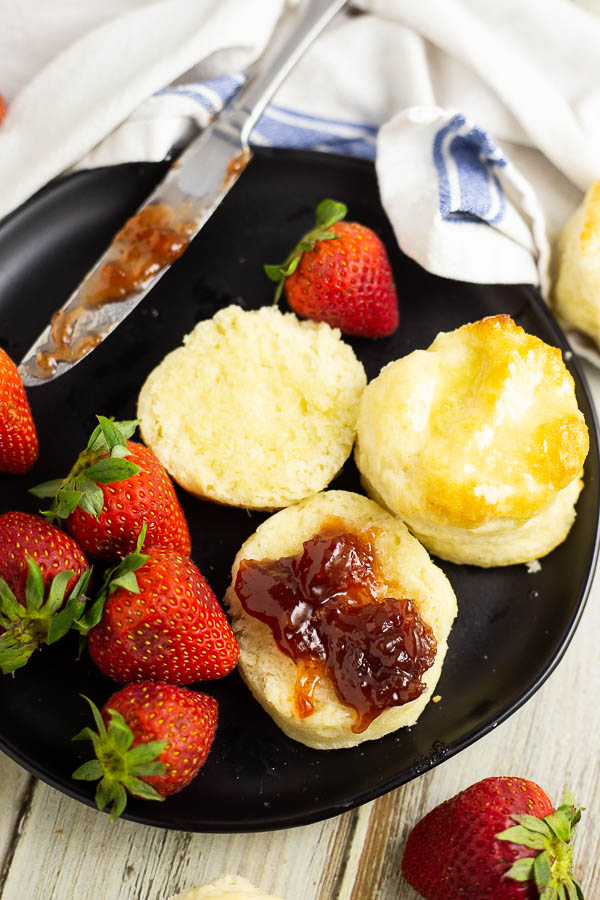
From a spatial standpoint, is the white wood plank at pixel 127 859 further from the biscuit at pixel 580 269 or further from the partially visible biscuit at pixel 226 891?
the biscuit at pixel 580 269

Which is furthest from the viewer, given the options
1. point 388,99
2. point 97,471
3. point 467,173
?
point 388,99

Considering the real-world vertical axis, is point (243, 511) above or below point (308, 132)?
below

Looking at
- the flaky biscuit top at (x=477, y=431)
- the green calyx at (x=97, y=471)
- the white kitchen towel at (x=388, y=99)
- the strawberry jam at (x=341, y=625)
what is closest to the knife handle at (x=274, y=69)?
the white kitchen towel at (x=388, y=99)

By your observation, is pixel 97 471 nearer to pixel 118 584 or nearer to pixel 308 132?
pixel 118 584

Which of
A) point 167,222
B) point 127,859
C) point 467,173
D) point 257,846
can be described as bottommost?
point 257,846

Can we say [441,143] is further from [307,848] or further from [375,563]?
[307,848]

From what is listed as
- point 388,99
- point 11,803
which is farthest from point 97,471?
point 388,99

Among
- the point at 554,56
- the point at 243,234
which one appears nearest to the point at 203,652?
the point at 243,234
